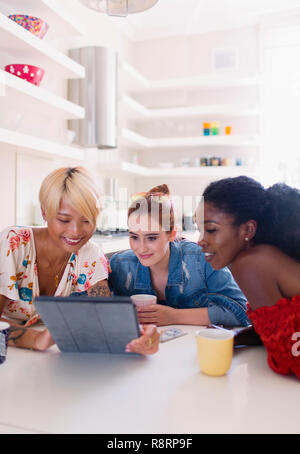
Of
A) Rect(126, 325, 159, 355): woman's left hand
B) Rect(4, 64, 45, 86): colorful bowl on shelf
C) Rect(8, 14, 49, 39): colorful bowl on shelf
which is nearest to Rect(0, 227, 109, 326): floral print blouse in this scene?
Rect(126, 325, 159, 355): woman's left hand

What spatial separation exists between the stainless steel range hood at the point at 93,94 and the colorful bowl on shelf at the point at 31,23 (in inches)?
37.0

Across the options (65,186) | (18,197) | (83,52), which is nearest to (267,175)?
(83,52)

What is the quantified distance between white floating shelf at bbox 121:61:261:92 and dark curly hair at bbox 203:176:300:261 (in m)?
3.24

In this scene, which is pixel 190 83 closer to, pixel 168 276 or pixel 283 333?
pixel 168 276

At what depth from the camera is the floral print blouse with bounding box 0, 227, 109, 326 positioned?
3.95 ft

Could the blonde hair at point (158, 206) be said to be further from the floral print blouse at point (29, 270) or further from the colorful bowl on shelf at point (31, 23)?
the colorful bowl on shelf at point (31, 23)

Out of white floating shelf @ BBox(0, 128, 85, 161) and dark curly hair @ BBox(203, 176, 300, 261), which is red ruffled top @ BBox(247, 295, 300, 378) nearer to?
dark curly hair @ BBox(203, 176, 300, 261)

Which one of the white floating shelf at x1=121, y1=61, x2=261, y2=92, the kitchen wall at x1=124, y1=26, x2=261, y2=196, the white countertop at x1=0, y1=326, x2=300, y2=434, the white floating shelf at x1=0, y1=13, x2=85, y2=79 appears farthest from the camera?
→ the kitchen wall at x1=124, y1=26, x2=261, y2=196

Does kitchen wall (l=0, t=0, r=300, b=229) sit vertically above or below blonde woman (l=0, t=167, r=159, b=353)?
above

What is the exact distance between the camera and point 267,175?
165 inches

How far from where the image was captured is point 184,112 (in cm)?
412

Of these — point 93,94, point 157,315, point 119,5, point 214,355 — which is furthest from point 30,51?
point 214,355

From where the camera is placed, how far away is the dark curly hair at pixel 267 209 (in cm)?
86
